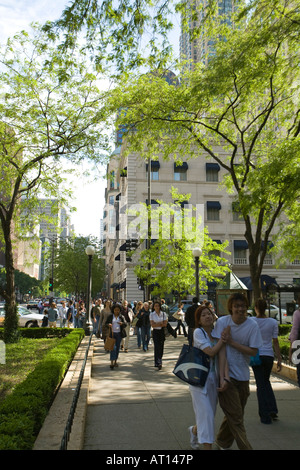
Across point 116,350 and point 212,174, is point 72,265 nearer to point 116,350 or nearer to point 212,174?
point 212,174

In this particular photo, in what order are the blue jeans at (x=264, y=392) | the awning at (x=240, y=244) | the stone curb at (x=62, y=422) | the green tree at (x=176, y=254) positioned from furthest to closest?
the awning at (x=240, y=244)
the green tree at (x=176, y=254)
the blue jeans at (x=264, y=392)
the stone curb at (x=62, y=422)

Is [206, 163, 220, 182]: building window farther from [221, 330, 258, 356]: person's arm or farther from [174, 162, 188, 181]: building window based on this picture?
[221, 330, 258, 356]: person's arm

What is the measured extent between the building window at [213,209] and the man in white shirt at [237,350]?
122 feet

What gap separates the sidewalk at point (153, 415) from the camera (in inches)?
210

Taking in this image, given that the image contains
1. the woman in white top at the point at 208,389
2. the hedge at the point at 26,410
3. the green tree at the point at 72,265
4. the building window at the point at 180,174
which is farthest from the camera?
the green tree at the point at 72,265

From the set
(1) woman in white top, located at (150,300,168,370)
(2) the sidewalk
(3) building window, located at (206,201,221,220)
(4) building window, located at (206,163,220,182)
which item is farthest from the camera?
(4) building window, located at (206,163,220,182)

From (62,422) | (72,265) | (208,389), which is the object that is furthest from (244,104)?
(72,265)

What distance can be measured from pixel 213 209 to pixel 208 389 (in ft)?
125

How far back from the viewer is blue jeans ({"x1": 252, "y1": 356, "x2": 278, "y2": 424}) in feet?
20.5

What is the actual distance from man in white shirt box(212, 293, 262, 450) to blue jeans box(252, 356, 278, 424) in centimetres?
168

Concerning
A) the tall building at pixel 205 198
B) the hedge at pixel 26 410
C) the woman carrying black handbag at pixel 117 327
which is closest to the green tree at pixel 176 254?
the tall building at pixel 205 198

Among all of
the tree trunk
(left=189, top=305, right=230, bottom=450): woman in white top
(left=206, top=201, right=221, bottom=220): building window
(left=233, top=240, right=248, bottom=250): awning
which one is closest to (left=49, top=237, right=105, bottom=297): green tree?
(left=206, top=201, right=221, bottom=220): building window

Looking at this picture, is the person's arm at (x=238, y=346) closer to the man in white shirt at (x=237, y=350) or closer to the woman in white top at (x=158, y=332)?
the man in white shirt at (x=237, y=350)

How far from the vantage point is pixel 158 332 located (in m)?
11.4
